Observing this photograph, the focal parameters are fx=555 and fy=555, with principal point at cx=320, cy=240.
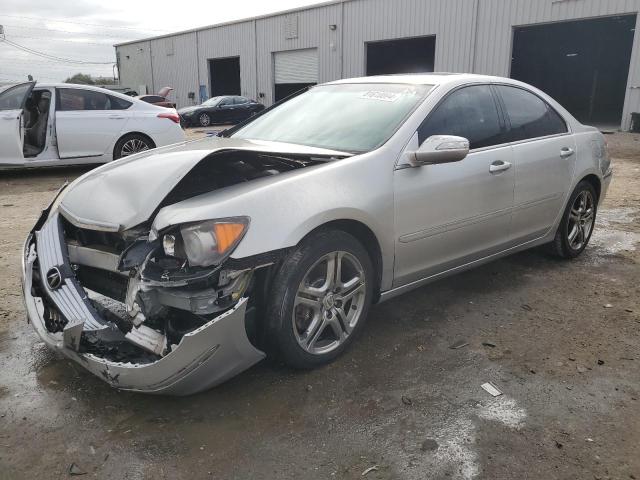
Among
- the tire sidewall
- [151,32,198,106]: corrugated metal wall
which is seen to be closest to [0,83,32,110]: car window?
the tire sidewall

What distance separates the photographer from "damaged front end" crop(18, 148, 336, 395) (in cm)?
237

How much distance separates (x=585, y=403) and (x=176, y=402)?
200cm

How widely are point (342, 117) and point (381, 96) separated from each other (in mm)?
302

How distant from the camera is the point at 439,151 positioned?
3.12 metres

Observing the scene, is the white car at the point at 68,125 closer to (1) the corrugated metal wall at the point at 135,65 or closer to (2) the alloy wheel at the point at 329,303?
(2) the alloy wheel at the point at 329,303

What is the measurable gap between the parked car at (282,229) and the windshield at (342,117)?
1 centimetres

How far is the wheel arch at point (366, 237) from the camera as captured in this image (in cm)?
290

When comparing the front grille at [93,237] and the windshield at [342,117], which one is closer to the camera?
the front grille at [93,237]

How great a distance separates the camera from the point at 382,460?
7.52ft

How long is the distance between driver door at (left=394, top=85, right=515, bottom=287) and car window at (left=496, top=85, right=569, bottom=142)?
16 centimetres

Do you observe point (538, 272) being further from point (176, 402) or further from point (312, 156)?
point (176, 402)

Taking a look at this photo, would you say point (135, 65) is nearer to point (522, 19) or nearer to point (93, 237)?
point (522, 19)

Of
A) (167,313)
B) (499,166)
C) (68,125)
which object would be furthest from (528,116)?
(68,125)

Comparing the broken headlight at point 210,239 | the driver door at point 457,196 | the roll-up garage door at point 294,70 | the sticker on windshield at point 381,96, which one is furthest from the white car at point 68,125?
the roll-up garage door at point 294,70
